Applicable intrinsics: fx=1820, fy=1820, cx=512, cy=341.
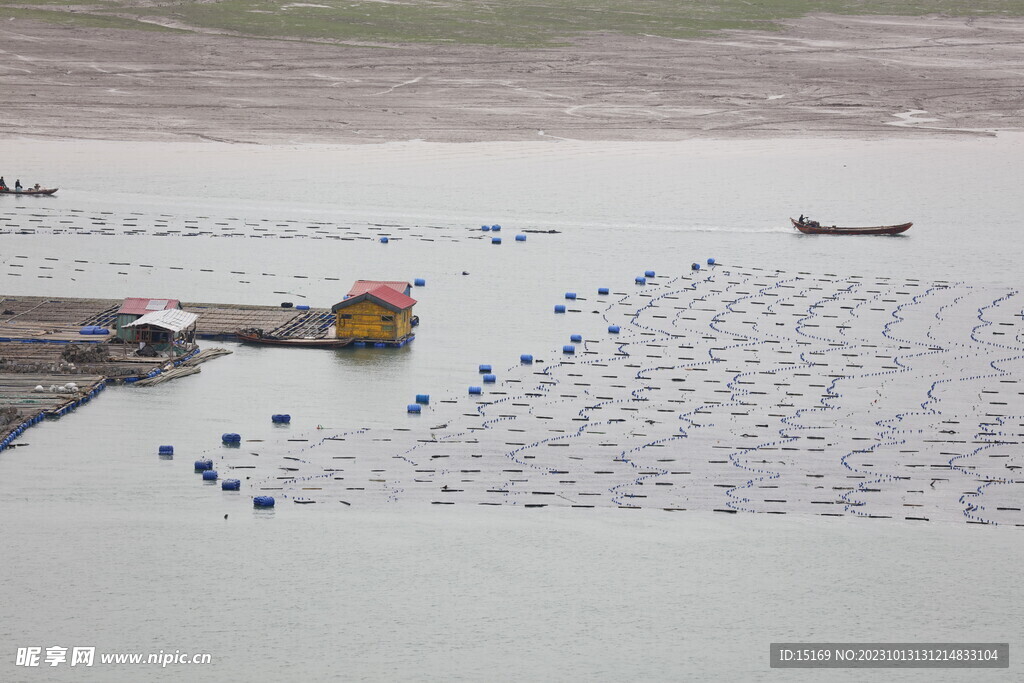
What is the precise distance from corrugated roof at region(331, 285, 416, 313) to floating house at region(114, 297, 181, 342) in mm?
7013

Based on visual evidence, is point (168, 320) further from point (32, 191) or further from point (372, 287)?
point (32, 191)

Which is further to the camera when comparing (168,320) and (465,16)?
(465,16)

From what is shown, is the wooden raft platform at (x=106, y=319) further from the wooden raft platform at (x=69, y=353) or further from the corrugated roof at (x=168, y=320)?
the corrugated roof at (x=168, y=320)

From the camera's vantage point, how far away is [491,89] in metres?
146

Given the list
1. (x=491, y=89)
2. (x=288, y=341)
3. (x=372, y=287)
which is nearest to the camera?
(x=288, y=341)

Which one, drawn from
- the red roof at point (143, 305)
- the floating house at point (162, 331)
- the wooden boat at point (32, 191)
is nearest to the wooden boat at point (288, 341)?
the floating house at point (162, 331)

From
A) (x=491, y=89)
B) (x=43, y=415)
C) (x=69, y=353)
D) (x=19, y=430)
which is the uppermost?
(x=491, y=89)

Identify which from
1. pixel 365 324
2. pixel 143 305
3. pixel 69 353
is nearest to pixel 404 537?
pixel 69 353

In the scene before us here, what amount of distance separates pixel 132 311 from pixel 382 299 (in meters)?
10.0

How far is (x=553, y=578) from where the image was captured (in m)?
50.4

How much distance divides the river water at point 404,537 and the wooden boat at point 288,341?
77 cm

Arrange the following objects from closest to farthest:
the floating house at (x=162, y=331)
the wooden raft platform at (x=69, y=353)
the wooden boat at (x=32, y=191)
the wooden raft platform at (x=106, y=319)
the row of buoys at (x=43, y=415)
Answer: the row of buoys at (x=43, y=415) → the wooden raft platform at (x=69, y=353) → the floating house at (x=162, y=331) → the wooden raft platform at (x=106, y=319) → the wooden boat at (x=32, y=191)

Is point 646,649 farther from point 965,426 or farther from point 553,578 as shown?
point 965,426

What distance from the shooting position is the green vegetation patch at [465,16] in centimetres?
16338
